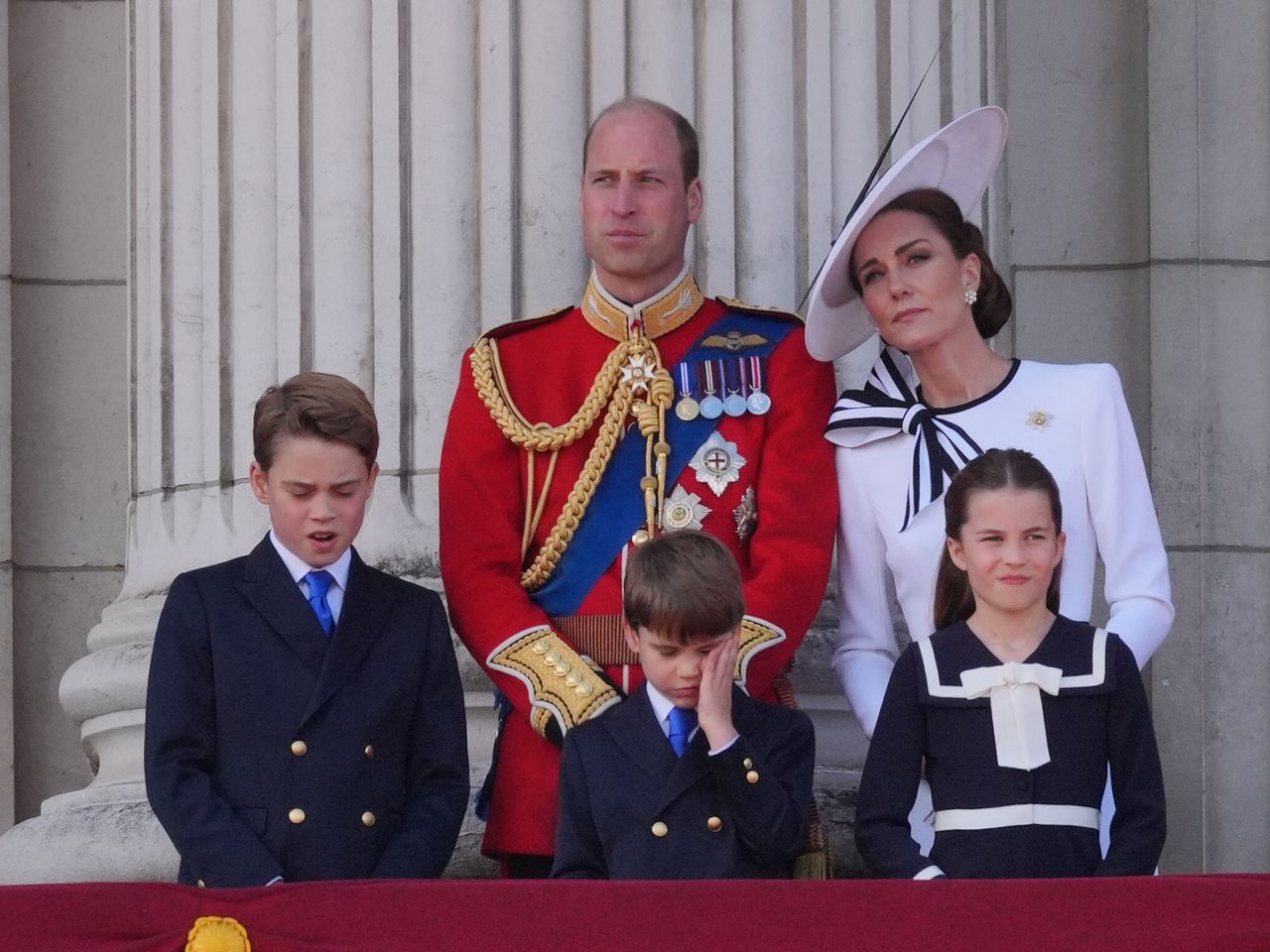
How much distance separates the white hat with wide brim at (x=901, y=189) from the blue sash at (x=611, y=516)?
0.48 feet

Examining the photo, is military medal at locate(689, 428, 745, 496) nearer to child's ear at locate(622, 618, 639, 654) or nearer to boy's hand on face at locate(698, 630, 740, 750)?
child's ear at locate(622, 618, 639, 654)

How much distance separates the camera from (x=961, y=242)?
13.7 feet

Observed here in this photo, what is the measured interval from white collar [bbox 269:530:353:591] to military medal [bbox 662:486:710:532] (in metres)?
0.57

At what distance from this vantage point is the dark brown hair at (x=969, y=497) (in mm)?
3682

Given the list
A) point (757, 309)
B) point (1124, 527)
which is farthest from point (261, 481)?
point (1124, 527)

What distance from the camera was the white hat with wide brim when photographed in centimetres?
416

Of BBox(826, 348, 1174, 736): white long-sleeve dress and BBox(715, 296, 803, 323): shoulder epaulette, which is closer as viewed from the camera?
BBox(826, 348, 1174, 736): white long-sleeve dress

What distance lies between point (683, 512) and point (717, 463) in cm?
12

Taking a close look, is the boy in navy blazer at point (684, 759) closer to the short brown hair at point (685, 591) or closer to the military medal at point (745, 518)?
the short brown hair at point (685, 591)

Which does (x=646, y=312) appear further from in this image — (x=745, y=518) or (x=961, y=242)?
(x=961, y=242)

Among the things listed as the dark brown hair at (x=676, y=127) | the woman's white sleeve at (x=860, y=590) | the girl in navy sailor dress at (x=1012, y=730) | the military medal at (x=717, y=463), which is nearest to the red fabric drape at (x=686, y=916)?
the girl in navy sailor dress at (x=1012, y=730)

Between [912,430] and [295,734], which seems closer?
[295,734]

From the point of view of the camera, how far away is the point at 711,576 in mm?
3654

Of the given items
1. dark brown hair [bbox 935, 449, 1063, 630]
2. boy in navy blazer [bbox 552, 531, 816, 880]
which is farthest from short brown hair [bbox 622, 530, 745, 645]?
dark brown hair [bbox 935, 449, 1063, 630]
